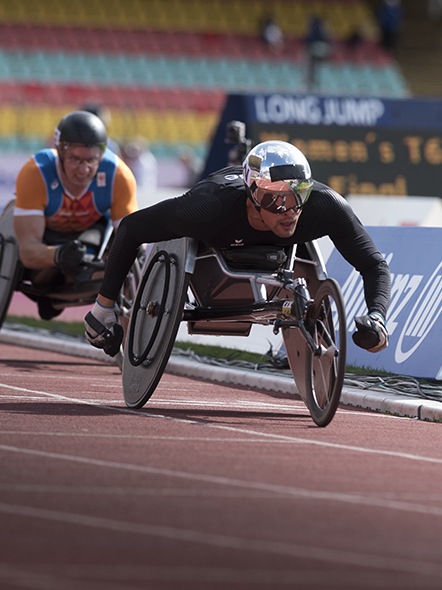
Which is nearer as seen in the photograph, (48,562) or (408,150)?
(48,562)

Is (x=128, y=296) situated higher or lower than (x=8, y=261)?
lower

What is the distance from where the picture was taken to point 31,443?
6.34 meters

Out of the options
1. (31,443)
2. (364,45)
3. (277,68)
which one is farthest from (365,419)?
(364,45)

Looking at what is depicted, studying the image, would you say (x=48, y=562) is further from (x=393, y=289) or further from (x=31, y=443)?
(x=393, y=289)

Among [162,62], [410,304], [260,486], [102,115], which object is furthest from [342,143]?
[162,62]

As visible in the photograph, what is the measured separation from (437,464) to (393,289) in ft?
13.2

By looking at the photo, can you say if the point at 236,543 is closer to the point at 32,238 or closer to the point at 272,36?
the point at 32,238

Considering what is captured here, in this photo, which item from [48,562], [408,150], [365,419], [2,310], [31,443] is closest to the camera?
[48,562]

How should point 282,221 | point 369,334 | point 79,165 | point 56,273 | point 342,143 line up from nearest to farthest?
1. point 369,334
2. point 282,221
3. point 79,165
4. point 56,273
5. point 342,143

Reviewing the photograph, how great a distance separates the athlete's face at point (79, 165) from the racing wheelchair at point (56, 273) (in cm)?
58

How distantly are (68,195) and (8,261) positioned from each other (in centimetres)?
106

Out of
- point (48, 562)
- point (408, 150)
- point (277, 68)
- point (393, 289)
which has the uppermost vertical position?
point (277, 68)

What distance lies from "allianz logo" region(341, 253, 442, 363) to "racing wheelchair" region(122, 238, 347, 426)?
4.24ft

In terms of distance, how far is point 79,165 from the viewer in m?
11.2
